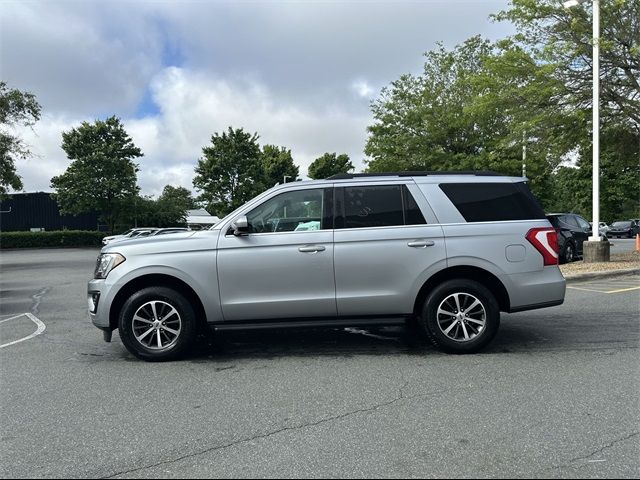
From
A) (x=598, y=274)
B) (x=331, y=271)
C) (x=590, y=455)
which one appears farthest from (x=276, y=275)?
(x=598, y=274)

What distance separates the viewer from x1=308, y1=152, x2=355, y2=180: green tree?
65.7 meters

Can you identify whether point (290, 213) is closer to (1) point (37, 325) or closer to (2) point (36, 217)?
(1) point (37, 325)

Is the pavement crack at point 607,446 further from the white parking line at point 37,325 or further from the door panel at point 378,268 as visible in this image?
the white parking line at point 37,325

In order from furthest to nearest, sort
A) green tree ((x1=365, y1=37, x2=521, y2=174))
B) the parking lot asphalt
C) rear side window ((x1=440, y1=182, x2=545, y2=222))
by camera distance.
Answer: green tree ((x1=365, y1=37, x2=521, y2=174))
rear side window ((x1=440, y1=182, x2=545, y2=222))
the parking lot asphalt

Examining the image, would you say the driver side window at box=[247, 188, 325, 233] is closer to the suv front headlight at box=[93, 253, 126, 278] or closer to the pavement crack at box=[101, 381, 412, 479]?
the suv front headlight at box=[93, 253, 126, 278]

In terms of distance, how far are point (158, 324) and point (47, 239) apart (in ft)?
127

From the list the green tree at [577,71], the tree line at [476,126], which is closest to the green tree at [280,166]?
the tree line at [476,126]

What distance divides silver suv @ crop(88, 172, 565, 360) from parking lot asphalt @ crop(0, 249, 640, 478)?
44cm

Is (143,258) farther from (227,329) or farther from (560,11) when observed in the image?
(560,11)

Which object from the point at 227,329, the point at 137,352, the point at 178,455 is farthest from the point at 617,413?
the point at 137,352

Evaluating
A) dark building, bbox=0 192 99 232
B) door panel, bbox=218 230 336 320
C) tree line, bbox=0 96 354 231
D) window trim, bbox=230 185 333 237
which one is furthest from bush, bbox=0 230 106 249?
door panel, bbox=218 230 336 320

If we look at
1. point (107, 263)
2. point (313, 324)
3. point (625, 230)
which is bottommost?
point (625, 230)

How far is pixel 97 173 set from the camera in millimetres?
38500

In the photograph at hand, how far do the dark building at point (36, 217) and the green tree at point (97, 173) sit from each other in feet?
29.6
